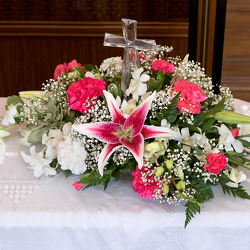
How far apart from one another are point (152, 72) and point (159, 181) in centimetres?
48

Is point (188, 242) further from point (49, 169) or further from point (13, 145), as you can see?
point (13, 145)

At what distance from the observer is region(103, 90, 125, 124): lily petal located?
742 millimetres

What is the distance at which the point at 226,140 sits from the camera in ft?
2.50

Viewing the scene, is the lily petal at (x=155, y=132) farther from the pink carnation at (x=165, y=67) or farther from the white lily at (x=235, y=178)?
the pink carnation at (x=165, y=67)

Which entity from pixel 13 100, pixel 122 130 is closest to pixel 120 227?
pixel 122 130

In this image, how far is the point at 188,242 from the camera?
703 millimetres

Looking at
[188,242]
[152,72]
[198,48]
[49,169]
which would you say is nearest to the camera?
[188,242]

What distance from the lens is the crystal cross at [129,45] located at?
858 mm

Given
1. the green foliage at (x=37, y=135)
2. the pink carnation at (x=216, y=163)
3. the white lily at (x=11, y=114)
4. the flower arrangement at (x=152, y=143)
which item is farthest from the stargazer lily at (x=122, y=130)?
the white lily at (x=11, y=114)

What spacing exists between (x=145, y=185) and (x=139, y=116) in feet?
0.54

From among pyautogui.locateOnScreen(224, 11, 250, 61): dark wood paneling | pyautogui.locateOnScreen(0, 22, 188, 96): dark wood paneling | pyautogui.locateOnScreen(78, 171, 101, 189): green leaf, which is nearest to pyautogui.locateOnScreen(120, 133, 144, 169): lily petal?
pyautogui.locateOnScreen(78, 171, 101, 189): green leaf

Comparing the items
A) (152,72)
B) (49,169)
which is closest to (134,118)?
(49,169)

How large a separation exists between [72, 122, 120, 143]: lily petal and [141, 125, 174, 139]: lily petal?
0.23 feet

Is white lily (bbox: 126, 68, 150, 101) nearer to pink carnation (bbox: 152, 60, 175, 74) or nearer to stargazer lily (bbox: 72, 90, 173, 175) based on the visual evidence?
stargazer lily (bbox: 72, 90, 173, 175)
